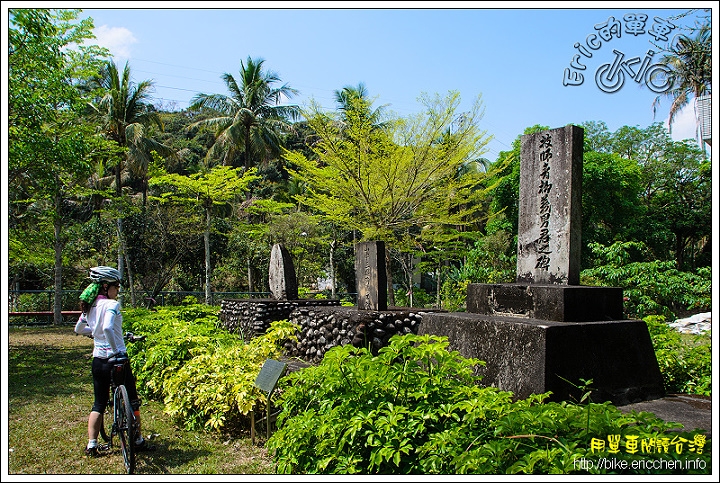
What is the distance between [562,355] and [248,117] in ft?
74.6

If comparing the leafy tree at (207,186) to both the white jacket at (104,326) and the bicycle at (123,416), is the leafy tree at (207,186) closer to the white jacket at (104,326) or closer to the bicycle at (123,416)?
the white jacket at (104,326)

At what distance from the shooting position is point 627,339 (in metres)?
4.46

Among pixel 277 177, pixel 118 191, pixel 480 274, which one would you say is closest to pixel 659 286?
pixel 480 274

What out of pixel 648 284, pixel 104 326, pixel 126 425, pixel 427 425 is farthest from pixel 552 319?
pixel 648 284

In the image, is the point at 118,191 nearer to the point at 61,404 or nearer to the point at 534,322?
the point at 61,404

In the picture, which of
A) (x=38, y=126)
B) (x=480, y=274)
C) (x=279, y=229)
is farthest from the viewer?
(x=279, y=229)

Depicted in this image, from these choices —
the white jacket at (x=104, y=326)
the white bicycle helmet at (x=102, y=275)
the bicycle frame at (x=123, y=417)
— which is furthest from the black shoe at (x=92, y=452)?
the white bicycle helmet at (x=102, y=275)

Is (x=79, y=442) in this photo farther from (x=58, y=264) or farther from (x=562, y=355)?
(x=58, y=264)

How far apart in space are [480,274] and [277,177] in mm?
17926

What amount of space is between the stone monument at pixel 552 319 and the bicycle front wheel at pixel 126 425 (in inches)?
109

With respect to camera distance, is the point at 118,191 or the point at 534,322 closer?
the point at 534,322

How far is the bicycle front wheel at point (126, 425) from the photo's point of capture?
3.96m

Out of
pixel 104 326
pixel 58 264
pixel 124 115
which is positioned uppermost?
pixel 124 115

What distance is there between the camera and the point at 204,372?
5523 mm
